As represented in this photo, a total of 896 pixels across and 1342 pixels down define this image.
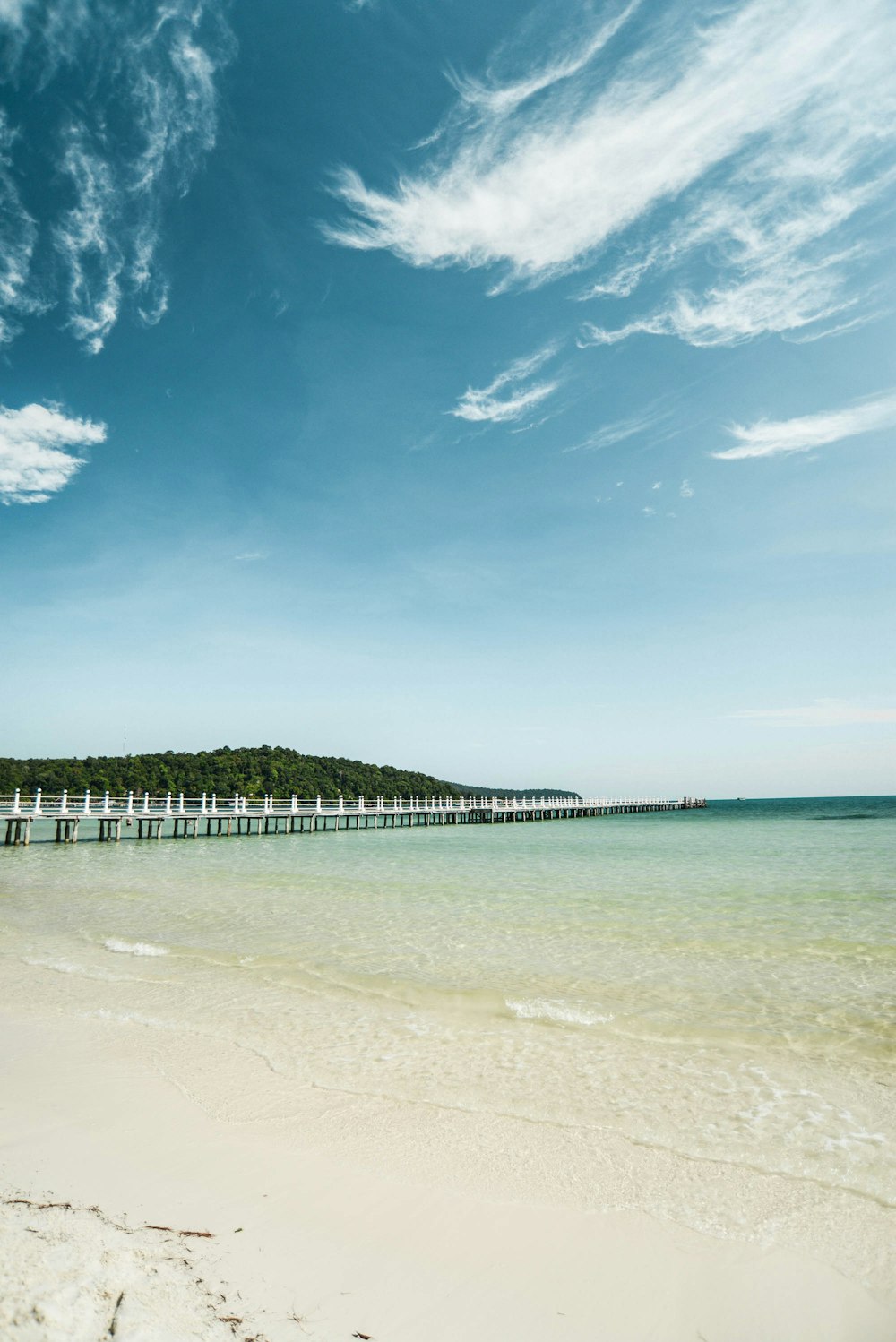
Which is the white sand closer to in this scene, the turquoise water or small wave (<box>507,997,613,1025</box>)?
the turquoise water

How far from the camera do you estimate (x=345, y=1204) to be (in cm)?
408

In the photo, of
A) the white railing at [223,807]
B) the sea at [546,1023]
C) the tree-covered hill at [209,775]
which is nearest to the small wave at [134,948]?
the sea at [546,1023]

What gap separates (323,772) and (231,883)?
89.6m

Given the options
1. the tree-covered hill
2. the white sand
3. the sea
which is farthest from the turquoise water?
the tree-covered hill

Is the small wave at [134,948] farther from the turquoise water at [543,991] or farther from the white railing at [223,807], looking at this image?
the white railing at [223,807]

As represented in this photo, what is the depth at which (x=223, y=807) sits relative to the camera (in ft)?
190

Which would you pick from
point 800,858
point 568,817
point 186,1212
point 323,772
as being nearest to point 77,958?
point 186,1212

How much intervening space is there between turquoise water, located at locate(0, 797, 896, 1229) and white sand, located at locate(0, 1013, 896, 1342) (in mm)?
1240

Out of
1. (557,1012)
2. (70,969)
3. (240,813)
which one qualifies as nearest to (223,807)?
(240,813)

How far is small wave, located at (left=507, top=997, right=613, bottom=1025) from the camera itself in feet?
25.6

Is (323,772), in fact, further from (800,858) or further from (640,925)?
(640,925)

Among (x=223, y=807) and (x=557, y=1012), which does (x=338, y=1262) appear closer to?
(x=557, y=1012)

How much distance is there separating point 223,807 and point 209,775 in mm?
38162

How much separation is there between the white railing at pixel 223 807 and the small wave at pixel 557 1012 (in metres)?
27.8
